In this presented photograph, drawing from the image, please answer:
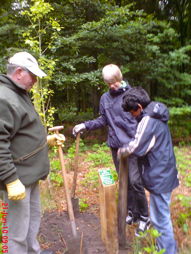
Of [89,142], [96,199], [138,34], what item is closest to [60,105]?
[89,142]

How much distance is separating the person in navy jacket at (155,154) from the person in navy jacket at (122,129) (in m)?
0.65

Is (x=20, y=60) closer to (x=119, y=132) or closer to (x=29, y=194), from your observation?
(x=29, y=194)

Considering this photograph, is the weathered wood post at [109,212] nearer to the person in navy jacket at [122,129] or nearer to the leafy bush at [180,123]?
the person in navy jacket at [122,129]

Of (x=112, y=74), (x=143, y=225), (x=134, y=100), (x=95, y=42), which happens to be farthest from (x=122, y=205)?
(x=95, y=42)

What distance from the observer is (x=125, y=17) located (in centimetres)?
660

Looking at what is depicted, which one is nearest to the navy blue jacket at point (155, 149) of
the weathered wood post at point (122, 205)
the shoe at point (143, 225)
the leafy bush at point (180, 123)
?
the weathered wood post at point (122, 205)

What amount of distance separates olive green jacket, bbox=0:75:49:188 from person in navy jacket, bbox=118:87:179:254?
34.8 inches

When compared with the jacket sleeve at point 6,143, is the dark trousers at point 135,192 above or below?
below

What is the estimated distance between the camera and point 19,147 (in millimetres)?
2365

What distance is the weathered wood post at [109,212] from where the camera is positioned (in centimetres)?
289

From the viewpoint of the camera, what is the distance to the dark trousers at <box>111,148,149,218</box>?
3.37 metres

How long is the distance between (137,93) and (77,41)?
4.49 m

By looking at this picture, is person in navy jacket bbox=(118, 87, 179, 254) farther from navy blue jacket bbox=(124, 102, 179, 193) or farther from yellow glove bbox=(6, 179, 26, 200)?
yellow glove bbox=(6, 179, 26, 200)

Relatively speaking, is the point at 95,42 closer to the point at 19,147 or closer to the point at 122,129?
the point at 122,129
